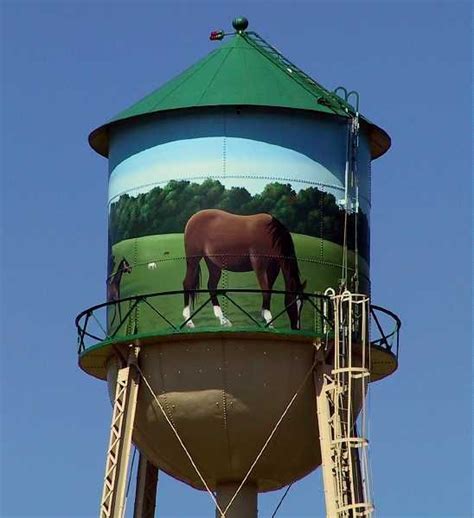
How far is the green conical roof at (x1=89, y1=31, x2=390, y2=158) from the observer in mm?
53125

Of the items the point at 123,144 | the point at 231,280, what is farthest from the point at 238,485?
the point at 123,144

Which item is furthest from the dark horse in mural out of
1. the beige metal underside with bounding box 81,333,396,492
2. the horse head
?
the beige metal underside with bounding box 81,333,396,492

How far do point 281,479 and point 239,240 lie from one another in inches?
212

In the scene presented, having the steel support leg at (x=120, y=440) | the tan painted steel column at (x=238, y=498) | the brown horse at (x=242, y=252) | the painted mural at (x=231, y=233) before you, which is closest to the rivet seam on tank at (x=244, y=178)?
the painted mural at (x=231, y=233)

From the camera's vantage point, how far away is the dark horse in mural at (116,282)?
53.2 meters

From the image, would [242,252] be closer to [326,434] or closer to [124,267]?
[124,267]

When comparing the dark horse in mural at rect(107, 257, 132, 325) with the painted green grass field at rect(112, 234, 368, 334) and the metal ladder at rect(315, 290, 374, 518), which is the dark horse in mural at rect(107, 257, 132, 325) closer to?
the painted green grass field at rect(112, 234, 368, 334)

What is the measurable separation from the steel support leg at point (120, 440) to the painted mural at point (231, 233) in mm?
1058

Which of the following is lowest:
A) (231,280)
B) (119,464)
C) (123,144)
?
(119,464)

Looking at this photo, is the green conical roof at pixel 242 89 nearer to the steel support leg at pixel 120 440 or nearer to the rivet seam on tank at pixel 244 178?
the rivet seam on tank at pixel 244 178

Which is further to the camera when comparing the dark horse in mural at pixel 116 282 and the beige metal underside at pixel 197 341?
the dark horse in mural at pixel 116 282

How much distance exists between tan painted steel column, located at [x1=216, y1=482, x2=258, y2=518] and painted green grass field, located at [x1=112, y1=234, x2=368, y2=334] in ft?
12.7

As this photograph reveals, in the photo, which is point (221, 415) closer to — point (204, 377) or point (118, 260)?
point (204, 377)

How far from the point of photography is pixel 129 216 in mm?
53406
